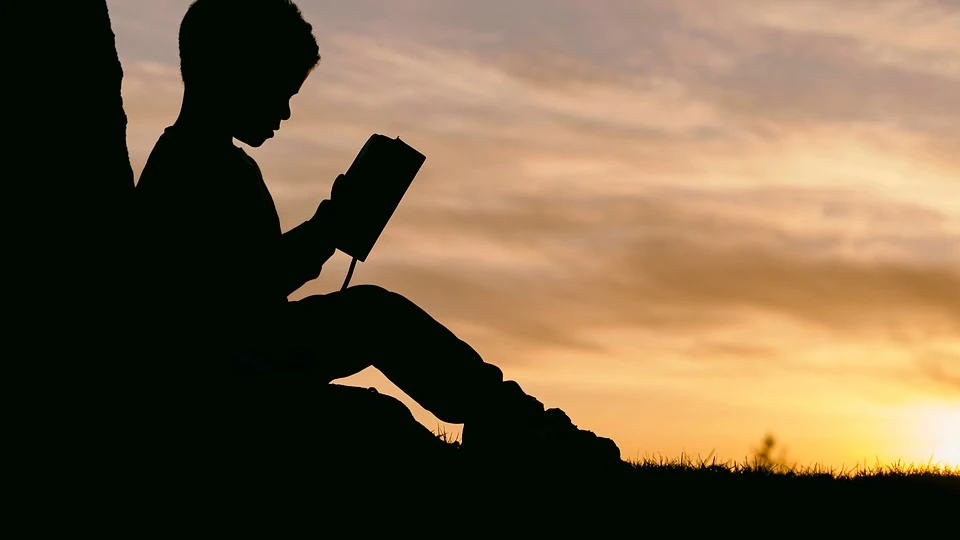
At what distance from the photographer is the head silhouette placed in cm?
545

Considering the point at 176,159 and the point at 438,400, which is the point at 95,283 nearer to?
the point at 176,159

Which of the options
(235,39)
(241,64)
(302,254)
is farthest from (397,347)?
(235,39)

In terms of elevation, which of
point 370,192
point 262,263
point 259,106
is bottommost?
point 262,263

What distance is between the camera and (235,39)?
547 centimetres

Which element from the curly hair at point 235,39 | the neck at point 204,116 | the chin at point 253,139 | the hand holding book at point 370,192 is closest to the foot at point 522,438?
the hand holding book at point 370,192

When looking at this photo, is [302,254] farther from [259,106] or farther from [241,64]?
[241,64]

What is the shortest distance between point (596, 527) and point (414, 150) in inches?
78.5

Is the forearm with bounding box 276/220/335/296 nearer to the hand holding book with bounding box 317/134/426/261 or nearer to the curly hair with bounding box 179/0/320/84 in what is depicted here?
the hand holding book with bounding box 317/134/426/261

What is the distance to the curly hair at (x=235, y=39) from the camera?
215 inches

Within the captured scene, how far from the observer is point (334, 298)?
215 inches

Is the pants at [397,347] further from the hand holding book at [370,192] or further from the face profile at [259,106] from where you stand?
the face profile at [259,106]

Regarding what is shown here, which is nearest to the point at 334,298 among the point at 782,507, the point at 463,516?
the point at 463,516

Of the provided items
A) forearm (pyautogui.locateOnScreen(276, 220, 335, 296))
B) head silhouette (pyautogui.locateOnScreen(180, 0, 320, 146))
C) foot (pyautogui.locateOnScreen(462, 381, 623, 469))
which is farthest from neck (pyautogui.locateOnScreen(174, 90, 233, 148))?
foot (pyautogui.locateOnScreen(462, 381, 623, 469))

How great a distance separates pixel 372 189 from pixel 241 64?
3.05 feet
